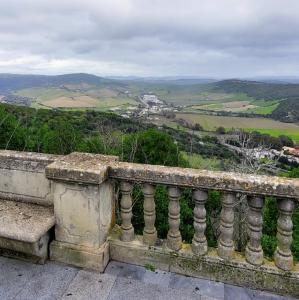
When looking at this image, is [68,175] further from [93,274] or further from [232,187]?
[232,187]

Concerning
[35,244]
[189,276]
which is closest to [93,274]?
[35,244]

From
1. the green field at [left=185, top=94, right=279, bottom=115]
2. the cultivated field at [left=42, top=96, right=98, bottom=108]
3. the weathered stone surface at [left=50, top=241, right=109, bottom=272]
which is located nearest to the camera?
the weathered stone surface at [left=50, top=241, right=109, bottom=272]

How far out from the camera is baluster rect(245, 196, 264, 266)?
2.79 m

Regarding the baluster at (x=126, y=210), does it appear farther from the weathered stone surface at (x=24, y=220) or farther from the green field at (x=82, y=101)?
the green field at (x=82, y=101)

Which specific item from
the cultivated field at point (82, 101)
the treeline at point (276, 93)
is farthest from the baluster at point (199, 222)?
the cultivated field at point (82, 101)

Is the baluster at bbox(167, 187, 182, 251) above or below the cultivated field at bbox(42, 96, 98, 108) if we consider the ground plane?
above

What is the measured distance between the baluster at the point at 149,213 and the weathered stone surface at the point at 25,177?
1.08 meters

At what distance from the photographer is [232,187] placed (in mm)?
2781

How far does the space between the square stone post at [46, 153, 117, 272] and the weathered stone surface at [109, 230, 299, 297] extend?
0.76ft

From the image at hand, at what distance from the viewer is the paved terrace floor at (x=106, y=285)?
9.11 feet

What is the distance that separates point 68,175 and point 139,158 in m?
17.5

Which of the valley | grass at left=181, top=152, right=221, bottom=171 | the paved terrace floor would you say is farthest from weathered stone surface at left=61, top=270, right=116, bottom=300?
the valley

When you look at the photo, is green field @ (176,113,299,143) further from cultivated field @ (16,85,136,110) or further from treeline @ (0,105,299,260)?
cultivated field @ (16,85,136,110)

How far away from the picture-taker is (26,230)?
9.66 ft
